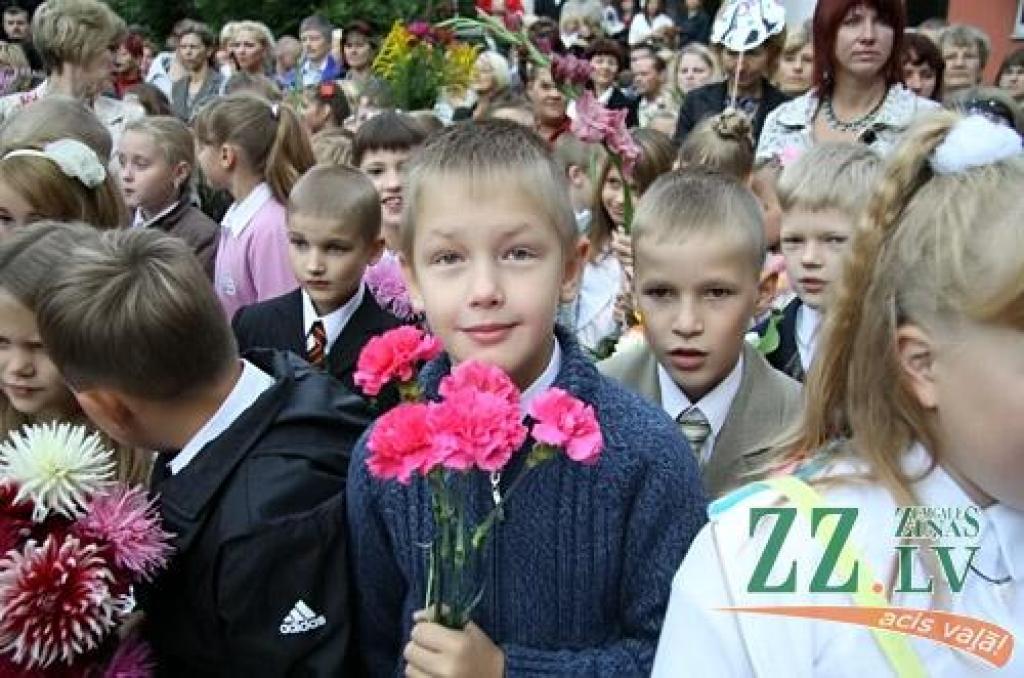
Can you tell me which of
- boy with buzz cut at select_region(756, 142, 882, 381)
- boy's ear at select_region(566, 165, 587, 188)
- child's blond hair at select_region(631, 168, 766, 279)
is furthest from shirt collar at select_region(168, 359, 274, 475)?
boy's ear at select_region(566, 165, 587, 188)

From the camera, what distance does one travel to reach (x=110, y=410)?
84.9 inches

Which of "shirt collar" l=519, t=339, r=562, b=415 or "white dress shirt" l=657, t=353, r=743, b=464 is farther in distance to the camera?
"white dress shirt" l=657, t=353, r=743, b=464

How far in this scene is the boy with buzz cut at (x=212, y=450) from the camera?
197 cm

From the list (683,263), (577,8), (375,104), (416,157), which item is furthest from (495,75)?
(416,157)

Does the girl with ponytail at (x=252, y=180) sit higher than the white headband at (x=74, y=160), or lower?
lower

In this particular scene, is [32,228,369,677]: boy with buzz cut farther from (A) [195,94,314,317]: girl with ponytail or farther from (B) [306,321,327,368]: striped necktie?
(A) [195,94,314,317]: girl with ponytail

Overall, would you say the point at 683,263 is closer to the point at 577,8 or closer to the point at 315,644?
the point at 315,644

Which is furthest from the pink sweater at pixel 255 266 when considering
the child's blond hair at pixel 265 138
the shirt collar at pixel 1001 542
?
the shirt collar at pixel 1001 542

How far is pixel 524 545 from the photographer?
6.30 ft

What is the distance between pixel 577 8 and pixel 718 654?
10.8 metres

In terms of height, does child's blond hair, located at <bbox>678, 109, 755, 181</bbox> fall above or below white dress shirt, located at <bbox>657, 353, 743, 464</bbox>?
above

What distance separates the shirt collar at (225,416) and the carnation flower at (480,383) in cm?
A: 69

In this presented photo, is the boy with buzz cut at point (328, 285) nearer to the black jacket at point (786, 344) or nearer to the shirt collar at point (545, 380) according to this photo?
the black jacket at point (786, 344)

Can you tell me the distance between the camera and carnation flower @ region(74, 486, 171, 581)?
1.89m
